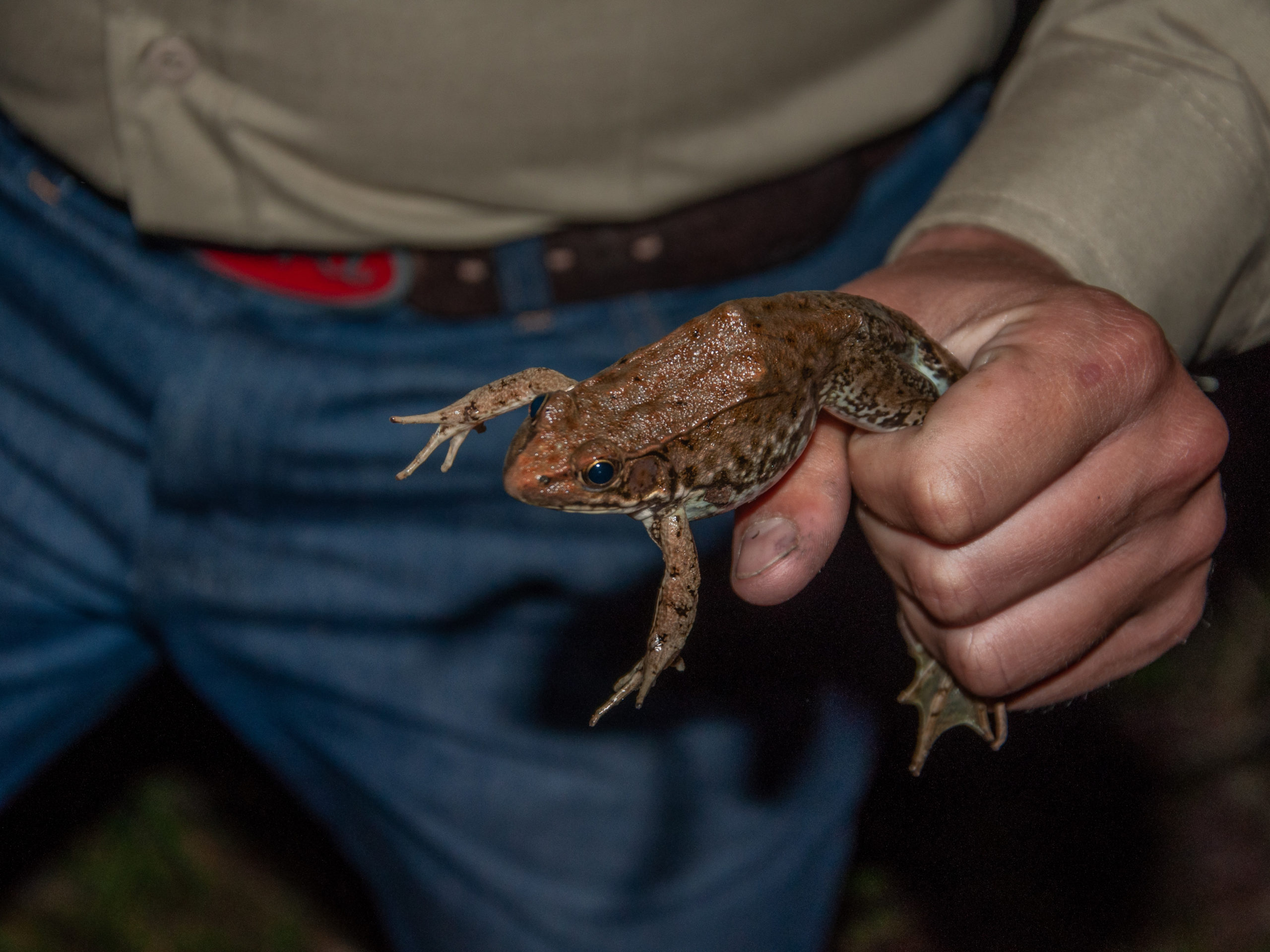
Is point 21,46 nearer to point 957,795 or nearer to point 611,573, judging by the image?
point 611,573

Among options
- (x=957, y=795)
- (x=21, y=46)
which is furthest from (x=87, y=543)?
(x=957, y=795)

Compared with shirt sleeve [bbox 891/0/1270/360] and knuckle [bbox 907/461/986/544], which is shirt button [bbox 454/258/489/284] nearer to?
shirt sleeve [bbox 891/0/1270/360]

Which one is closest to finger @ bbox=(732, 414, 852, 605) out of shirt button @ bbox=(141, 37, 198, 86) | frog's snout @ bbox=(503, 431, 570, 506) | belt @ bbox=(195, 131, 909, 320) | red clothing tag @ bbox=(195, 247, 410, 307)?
frog's snout @ bbox=(503, 431, 570, 506)

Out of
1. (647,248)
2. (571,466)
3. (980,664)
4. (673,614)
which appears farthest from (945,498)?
(647,248)

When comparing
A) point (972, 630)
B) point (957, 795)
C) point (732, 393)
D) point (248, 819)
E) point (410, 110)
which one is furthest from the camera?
point (248, 819)

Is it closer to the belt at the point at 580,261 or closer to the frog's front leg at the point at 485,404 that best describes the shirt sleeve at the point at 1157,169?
the belt at the point at 580,261

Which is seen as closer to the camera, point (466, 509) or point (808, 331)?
point (808, 331)

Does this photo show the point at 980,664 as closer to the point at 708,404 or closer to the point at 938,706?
the point at 938,706
